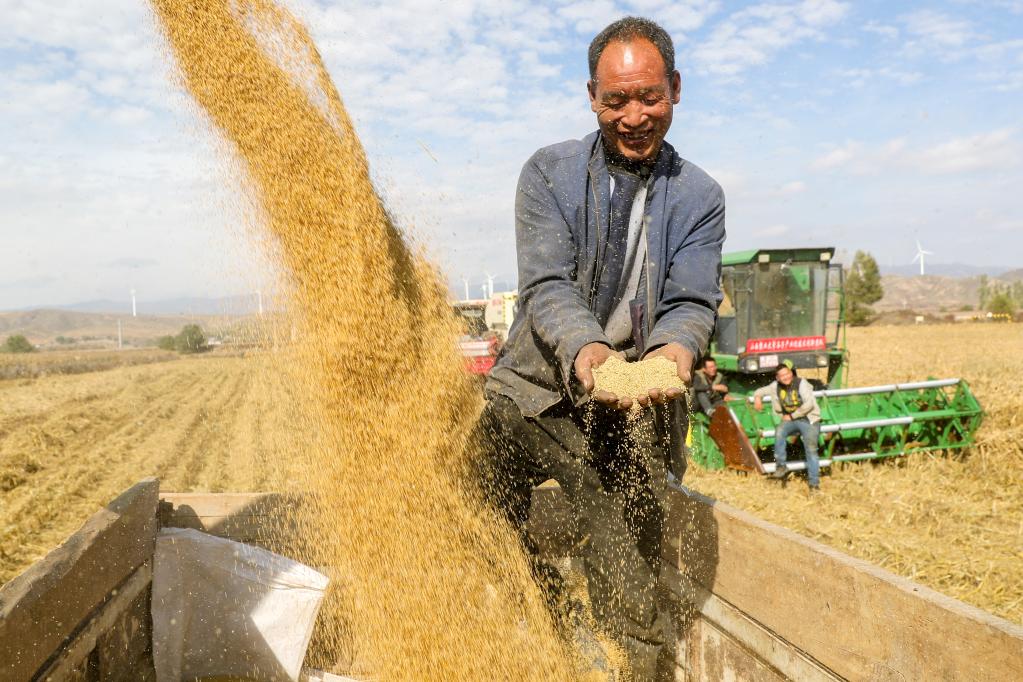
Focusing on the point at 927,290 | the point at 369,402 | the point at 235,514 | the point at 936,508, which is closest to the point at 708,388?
the point at 936,508

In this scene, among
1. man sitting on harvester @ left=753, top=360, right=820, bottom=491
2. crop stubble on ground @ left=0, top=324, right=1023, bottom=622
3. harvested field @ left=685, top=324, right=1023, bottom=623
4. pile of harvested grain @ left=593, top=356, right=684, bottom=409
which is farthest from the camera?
man sitting on harvester @ left=753, top=360, right=820, bottom=491

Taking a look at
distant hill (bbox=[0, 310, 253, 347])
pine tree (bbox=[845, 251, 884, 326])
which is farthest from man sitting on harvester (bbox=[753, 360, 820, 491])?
distant hill (bbox=[0, 310, 253, 347])

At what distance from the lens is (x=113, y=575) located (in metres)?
2.23

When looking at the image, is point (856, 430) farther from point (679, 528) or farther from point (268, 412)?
point (268, 412)

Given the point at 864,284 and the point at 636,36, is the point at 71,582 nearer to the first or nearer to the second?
the point at 636,36

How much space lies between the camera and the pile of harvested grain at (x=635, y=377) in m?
1.75

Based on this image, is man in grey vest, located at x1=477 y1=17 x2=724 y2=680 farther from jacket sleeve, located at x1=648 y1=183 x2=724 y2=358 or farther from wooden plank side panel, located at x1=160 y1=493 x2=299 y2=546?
wooden plank side panel, located at x1=160 y1=493 x2=299 y2=546

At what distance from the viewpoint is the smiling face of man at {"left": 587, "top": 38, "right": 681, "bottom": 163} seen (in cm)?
201

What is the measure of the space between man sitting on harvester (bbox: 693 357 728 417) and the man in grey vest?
5.76 meters

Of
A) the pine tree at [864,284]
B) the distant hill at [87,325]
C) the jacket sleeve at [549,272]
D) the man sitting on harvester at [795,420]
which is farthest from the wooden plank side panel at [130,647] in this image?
the distant hill at [87,325]

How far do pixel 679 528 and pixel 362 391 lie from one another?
42.2 inches

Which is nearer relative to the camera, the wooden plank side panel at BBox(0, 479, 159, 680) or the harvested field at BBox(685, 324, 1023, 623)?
the wooden plank side panel at BBox(0, 479, 159, 680)

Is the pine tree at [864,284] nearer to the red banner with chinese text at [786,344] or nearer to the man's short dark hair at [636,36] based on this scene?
the red banner with chinese text at [786,344]

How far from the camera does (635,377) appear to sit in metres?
1.77
